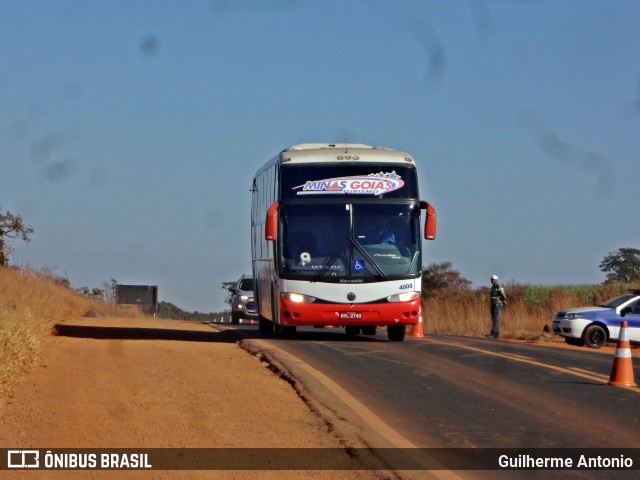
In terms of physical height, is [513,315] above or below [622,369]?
above

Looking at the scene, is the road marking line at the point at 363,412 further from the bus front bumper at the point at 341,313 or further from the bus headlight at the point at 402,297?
the bus headlight at the point at 402,297

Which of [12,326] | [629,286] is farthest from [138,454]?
[629,286]

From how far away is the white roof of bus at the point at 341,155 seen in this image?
22.5 meters

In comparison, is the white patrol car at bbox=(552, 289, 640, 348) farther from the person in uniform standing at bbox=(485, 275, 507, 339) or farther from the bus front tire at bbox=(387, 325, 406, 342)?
the bus front tire at bbox=(387, 325, 406, 342)

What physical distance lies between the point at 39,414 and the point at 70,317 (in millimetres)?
22954

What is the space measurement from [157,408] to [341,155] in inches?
440

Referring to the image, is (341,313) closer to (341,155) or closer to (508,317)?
(341,155)

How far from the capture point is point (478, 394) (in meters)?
14.2

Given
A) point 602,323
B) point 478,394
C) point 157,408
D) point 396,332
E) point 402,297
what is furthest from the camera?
point 602,323

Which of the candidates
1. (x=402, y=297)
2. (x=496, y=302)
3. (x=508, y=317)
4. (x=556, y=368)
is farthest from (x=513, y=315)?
(x=556, y=368)

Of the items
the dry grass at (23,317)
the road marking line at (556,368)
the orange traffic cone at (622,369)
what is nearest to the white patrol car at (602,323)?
the road marking line at (556,368)

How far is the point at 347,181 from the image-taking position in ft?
73.2

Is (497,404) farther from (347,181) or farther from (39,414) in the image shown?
(347,181)

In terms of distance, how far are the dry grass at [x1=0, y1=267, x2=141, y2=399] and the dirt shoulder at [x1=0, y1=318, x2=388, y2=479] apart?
0.26 m
